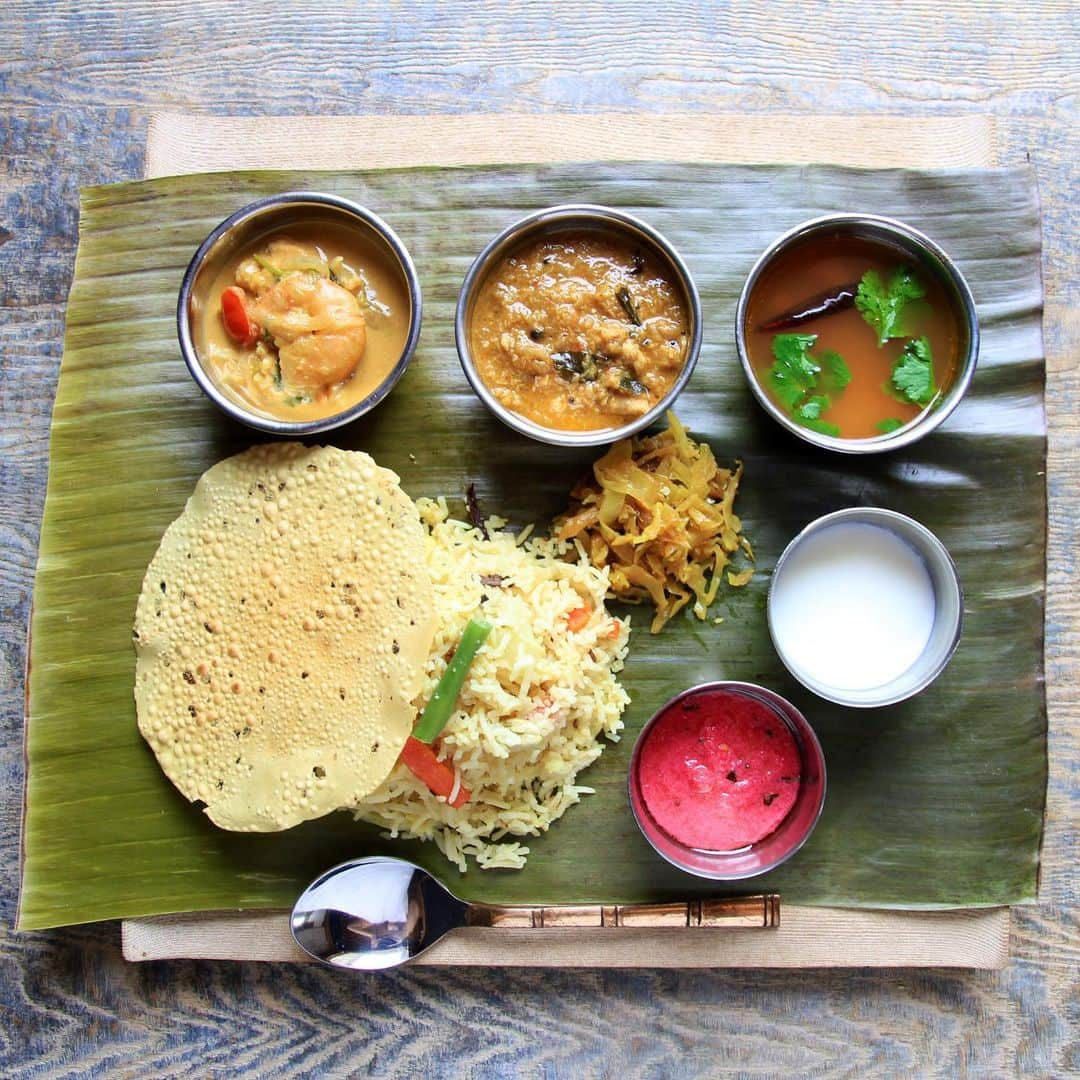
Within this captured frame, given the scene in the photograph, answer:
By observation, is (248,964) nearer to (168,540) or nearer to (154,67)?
(168,540)

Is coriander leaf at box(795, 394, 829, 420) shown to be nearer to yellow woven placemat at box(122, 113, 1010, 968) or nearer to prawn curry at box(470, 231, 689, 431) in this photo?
prawn curry at box(470, 231, 689, 431)

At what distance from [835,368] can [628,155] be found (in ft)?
3.13

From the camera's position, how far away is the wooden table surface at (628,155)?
9.98 ft

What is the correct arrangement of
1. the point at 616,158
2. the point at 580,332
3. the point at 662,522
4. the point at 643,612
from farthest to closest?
1. the point at 616,158
2. the point at 643,612
3. the point at 662,522
4. the point at 580,332

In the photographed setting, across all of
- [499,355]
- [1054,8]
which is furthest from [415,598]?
[1054,8]

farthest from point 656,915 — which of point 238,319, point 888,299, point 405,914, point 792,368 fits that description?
point 238,319

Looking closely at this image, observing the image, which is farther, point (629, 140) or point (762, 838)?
point (629, 140)

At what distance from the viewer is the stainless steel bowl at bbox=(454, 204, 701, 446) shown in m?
2.67

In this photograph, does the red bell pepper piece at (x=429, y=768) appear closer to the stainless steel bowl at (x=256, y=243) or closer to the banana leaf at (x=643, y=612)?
the banana leaf at (x=643, y=612)

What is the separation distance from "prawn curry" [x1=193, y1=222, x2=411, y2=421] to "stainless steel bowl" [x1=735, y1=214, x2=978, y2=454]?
0.98 m

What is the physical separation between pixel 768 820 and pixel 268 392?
1.83 meters

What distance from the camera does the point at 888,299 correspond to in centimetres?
275

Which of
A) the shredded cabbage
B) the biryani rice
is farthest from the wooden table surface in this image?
the shredded cabbage

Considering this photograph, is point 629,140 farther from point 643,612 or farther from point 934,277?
point 643,612
